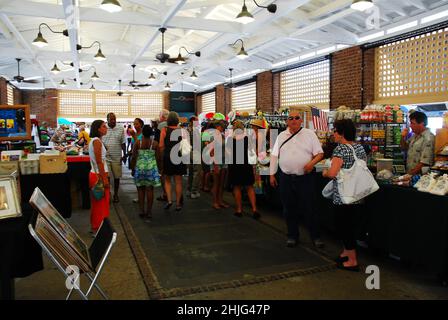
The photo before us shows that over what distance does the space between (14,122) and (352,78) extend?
24.2 ft

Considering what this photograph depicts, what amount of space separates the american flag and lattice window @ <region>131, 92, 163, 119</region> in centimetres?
1683

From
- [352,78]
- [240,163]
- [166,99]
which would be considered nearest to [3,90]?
[166,99]

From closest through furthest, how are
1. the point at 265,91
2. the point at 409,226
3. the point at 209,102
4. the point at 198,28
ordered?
the point at 409,226
the point at 198,28
the point at 265,91
the point at 209,102

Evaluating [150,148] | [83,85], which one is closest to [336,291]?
[150,148]

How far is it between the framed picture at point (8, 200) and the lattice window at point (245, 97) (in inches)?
463

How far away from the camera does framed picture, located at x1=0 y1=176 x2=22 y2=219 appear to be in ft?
7.95

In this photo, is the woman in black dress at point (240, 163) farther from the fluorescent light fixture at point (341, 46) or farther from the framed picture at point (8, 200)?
the fluorescent light fixture at point (341, 46)

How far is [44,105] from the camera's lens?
20156 millimetres

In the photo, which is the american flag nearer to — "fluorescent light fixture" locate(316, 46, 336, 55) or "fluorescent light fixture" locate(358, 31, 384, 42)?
"fluorescent light fixture" locate(358, 31, 384, 42)

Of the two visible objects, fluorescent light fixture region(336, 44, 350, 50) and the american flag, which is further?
fluorescent light fixture region(336, 44, 350, 50)

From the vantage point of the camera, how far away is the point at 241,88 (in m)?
15.7

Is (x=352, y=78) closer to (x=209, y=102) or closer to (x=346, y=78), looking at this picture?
(x=346, y=78)

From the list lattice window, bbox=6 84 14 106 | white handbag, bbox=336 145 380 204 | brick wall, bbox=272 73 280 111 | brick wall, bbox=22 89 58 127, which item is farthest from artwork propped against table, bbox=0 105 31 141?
brick wall, bbox=22 89 58 127
